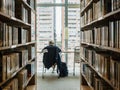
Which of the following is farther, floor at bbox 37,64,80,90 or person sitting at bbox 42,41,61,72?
person sitting at bbox 42,41,61,72

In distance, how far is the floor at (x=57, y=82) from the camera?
5684mm

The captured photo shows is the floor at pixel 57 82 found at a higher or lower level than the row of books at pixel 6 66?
lower

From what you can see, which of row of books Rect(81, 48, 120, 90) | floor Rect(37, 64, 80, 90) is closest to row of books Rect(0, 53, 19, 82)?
row of books Rect(81, 48, 120, 90)

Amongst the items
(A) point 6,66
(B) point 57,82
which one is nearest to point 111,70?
(A) point 6,66

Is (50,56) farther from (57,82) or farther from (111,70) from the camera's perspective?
(111,70)

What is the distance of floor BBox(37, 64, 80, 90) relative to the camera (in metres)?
5.68

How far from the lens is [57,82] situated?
6328 mm

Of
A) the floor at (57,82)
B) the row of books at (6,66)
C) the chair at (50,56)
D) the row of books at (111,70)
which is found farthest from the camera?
the chair at (50,56)

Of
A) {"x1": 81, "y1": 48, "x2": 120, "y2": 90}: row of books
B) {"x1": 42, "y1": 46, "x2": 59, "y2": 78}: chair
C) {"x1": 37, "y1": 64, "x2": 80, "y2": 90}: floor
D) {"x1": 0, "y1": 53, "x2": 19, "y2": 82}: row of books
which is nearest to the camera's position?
{"x1": 81, "y1": 48, "x2": 120, "y2": 90}: row of books

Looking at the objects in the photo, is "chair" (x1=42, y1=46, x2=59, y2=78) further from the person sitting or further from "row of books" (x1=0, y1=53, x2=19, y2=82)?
"row of books" (x1=0, y1=53, x2=19, y2=82)

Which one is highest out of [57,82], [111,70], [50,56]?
[111,70]

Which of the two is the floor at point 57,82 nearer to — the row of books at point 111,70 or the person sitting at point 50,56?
the person sitting at point 50,56

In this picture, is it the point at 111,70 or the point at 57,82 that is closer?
the point at 111,70

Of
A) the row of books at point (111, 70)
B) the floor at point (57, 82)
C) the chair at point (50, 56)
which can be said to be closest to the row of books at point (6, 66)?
the row of books at point (111, 70)
